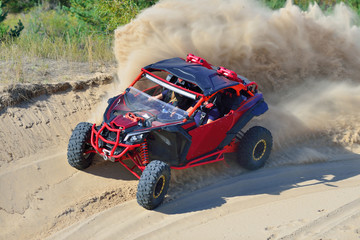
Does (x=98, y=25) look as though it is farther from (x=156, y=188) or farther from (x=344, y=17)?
(x=156, y=188)

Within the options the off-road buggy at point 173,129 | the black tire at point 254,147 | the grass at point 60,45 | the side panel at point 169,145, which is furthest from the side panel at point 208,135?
the grass at point 60,45

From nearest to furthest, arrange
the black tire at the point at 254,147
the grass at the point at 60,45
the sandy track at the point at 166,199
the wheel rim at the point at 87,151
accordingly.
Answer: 1. the sandy track at the point at 166,199
2. the wheel rim at the point at 87,151
3. the black tire at the point at 254,147
4. the grass at the point at 60,45

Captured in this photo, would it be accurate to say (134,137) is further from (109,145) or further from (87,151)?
(87,151)

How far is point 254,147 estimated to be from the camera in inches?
314

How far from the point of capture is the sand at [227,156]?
648 centimetres

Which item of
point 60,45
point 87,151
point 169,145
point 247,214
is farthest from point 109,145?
point 60,45

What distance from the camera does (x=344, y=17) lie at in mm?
11859

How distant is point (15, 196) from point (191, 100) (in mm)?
3160

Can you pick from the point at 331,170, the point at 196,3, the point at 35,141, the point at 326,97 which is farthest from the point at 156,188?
the point at 326,97

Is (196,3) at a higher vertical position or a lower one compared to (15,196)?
higher

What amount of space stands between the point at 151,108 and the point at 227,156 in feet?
6.40

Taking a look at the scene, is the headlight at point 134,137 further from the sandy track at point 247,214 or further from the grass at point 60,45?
the grass at point 60,45

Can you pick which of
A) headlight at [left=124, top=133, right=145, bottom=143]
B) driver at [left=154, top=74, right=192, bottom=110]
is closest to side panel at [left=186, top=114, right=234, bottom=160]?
driver at [left=154, top=74, right=192, bottom=110]

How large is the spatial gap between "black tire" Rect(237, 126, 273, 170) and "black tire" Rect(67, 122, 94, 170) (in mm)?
2631
